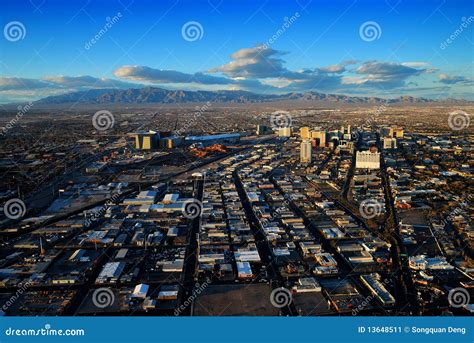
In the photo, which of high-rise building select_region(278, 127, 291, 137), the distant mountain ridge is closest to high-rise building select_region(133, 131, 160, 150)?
high-rise building select_region(278, 127, 291, 137)

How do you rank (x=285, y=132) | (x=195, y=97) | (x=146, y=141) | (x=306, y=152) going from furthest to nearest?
(x=195, y=97), (x=285, y=132), (x=146, y=141), (x=306, y=152)

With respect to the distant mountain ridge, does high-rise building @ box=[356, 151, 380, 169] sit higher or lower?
lower

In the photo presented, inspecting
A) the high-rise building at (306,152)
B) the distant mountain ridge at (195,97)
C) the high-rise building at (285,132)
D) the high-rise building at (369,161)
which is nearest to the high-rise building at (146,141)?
the high-rise building at (306,152)

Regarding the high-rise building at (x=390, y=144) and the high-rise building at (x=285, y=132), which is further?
the high-rise building at (x=285, y=132)

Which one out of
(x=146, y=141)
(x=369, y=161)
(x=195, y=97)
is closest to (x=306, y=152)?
(x=369, y=161)

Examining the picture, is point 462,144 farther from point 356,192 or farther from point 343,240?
point 343,240

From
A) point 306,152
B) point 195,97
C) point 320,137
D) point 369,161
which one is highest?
point 195,97

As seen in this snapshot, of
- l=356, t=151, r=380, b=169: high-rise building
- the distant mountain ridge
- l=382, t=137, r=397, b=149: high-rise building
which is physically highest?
the distant mountain ridge

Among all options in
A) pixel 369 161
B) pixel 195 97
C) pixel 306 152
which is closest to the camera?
pixel 369 161

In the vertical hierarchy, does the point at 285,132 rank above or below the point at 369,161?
above

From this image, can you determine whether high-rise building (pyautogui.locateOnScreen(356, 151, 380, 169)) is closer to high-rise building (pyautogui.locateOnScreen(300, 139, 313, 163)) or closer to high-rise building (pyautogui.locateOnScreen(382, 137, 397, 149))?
high-rise building (pyautogui.locateOnScreen(300, 139, 313, 163))

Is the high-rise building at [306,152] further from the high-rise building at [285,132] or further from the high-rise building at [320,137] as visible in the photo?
the high-rise building at [285,132]

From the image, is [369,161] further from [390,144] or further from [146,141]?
[146,141]
